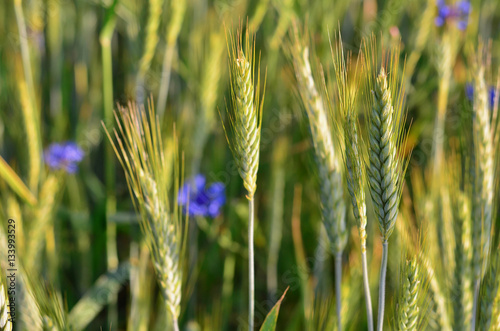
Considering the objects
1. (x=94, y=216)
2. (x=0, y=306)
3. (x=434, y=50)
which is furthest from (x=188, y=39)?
(x=0, y=306)

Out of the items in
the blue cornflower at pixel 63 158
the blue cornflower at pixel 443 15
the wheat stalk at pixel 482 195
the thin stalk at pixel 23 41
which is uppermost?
the blue cornflower at pixel 443 15

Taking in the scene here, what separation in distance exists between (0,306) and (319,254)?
0.85 metres

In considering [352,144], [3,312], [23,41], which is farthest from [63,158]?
[352,144]

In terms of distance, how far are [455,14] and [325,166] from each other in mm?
897

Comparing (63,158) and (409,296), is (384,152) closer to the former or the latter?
(409,296)

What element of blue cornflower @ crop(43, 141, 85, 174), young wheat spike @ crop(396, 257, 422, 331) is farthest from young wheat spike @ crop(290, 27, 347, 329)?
blue cornflower @ crop(43, 141, 85, 174)

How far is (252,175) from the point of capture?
753 mm

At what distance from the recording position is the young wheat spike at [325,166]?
889 mm

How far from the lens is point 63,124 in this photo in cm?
179

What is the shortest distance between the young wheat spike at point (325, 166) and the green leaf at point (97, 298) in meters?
0.64

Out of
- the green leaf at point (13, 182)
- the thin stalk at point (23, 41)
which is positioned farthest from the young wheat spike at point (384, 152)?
the thin stalk at point (23, 41)

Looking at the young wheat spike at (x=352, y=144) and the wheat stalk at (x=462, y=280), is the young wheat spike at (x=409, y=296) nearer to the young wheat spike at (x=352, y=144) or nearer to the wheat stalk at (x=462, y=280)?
the young wheat spike at (x=352, y=144)

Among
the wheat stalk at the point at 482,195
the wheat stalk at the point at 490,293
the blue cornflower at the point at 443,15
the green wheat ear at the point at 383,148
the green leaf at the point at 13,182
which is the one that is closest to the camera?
the green wheat ear at the point at 383,148

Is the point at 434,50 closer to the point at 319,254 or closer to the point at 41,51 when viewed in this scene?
the point at 319,254
